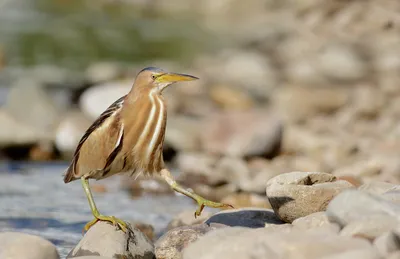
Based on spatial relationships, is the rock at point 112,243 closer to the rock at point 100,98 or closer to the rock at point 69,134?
the rock at point 69,134

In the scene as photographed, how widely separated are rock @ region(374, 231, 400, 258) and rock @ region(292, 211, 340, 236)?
1.32 ft

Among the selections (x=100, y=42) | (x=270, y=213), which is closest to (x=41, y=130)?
(x=270, y=213)

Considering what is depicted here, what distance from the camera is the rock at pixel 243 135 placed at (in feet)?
40.4

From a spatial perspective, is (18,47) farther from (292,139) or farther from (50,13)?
(292,139)

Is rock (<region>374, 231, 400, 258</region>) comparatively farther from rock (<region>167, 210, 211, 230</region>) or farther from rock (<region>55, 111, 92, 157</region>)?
rock (<region>55, 111, 92, 157</region>)

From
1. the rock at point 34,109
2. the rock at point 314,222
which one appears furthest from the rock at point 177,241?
the rock at point 34,109

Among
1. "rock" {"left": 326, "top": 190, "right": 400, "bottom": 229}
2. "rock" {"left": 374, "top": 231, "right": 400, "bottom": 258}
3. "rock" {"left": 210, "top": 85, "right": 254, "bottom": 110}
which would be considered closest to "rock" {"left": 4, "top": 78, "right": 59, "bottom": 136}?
"rock" {"left": 210, "top": 85, "right": 254, "bottom": 110}

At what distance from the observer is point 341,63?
23109mm

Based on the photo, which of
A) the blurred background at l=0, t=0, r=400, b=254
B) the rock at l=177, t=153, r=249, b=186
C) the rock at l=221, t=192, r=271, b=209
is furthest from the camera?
the rock at l=177, t=153, r=249, b=186

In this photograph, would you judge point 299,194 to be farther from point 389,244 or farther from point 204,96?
point 204,96

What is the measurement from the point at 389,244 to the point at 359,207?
36cm

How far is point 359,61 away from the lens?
2364 cm

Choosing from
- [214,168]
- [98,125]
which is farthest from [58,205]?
[98,125]

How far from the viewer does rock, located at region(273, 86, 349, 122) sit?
52.1ft
